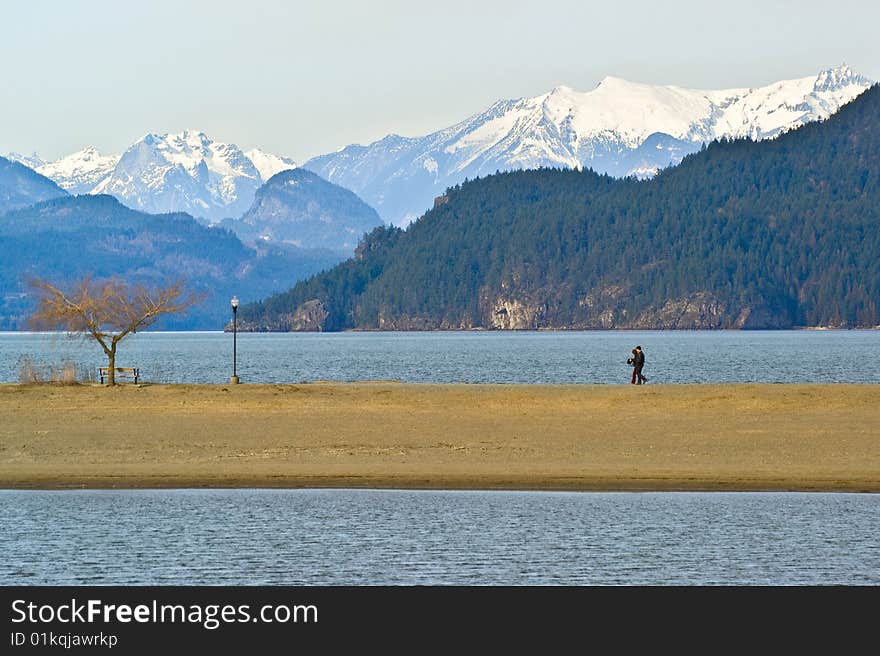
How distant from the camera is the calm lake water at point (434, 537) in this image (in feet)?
88.7

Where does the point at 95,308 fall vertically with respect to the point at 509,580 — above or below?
above

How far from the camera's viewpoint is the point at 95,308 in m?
71.1

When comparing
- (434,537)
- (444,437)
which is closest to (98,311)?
(444,437)

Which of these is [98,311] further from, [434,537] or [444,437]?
[434,537]

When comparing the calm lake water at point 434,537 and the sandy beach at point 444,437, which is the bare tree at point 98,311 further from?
the calm lake water at point 434,537

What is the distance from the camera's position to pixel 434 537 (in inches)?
1214

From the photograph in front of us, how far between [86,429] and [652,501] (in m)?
23.2

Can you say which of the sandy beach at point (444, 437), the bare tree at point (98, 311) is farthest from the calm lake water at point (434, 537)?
the bare tree at point (98, 311)

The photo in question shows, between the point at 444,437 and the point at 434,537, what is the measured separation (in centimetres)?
1774

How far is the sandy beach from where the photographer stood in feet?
129

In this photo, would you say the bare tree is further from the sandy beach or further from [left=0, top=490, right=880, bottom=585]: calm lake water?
[left=0, top=490, right=880, bottom=585]: calm lake water

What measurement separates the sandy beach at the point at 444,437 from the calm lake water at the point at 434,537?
211 cm
